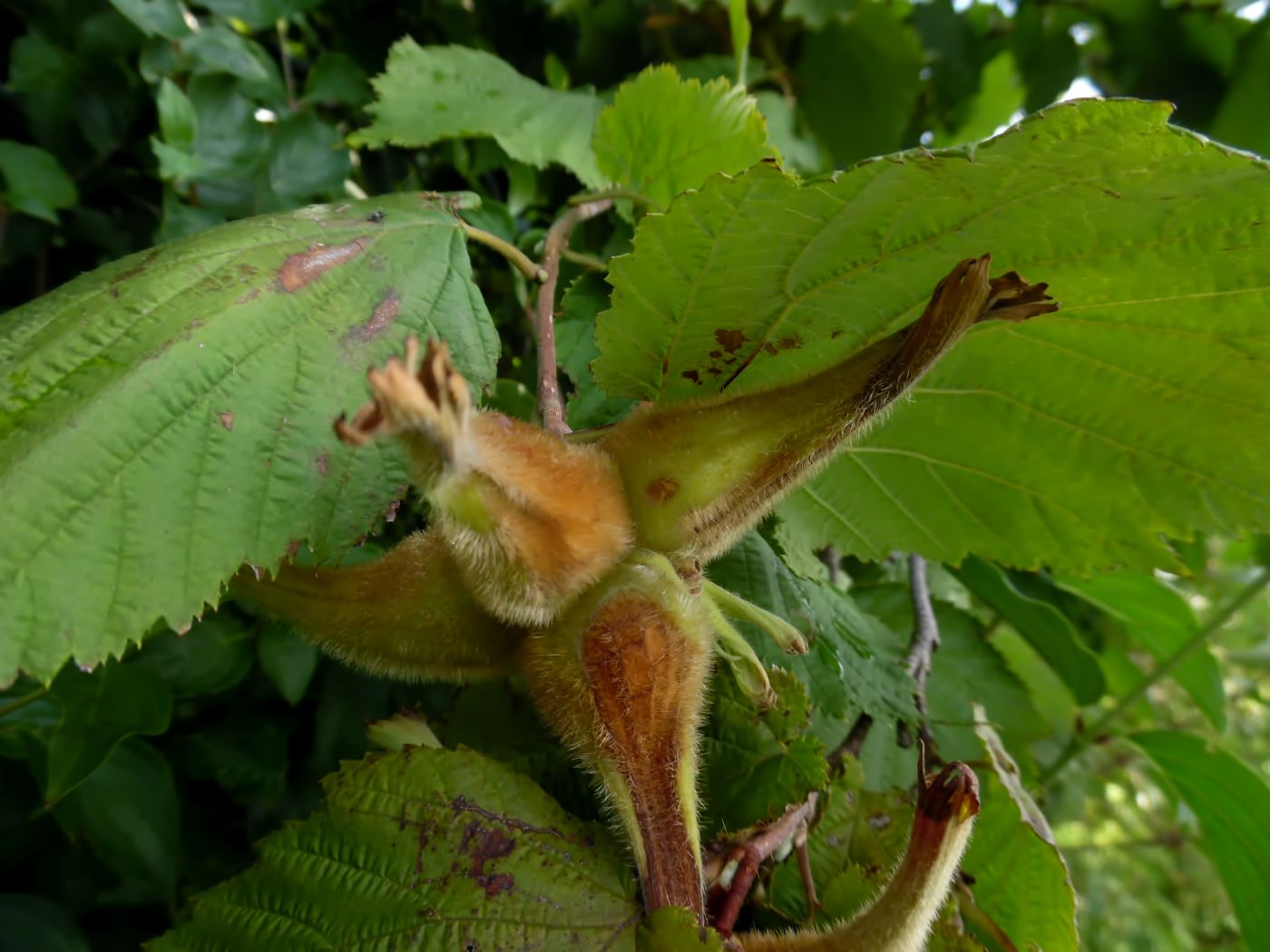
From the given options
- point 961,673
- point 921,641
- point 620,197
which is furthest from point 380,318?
point 961,673

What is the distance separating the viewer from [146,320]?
65 centimetres

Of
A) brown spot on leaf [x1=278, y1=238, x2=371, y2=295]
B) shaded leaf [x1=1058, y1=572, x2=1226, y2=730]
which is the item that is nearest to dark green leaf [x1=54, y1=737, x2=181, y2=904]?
brown spot on leaf [x1=278, y1=238, x2=371, y2=295]

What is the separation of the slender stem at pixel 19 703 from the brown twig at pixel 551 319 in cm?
59

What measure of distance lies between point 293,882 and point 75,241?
1.12m

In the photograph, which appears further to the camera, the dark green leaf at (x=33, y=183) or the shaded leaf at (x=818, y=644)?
the dark green leaf at (x=33, y=183)

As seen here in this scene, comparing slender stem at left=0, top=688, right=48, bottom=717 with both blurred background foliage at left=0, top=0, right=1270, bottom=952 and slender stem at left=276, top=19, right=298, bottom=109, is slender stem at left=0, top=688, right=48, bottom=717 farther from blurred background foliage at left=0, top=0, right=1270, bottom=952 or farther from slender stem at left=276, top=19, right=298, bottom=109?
slender stem at left=276, top=19, right=298, bottom=109

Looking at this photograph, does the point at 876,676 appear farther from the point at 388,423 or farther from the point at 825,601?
the point at 388,423

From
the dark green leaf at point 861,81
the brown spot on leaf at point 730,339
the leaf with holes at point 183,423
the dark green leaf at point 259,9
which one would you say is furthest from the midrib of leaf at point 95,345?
the dark green leaf at point 861,81

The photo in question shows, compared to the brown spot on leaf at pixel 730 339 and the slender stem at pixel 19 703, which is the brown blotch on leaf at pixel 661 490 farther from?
the slender stem at pixel 19 703

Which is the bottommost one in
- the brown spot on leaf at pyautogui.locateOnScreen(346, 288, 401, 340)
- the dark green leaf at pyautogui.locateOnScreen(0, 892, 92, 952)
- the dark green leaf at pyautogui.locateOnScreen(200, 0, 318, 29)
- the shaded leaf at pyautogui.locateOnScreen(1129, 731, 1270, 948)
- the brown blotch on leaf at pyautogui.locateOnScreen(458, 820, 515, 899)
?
the shaded leaf at pyautogui.locateOnScreen(1129, 731, 1270, 948)

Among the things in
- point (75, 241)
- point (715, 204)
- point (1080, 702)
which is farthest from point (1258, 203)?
point (75, 241)

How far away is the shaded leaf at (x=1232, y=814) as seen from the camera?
4.02 ft

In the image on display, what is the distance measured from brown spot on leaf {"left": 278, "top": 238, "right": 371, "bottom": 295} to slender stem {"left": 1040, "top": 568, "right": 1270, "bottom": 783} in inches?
57.4

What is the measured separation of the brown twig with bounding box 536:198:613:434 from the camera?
0.71 metres
